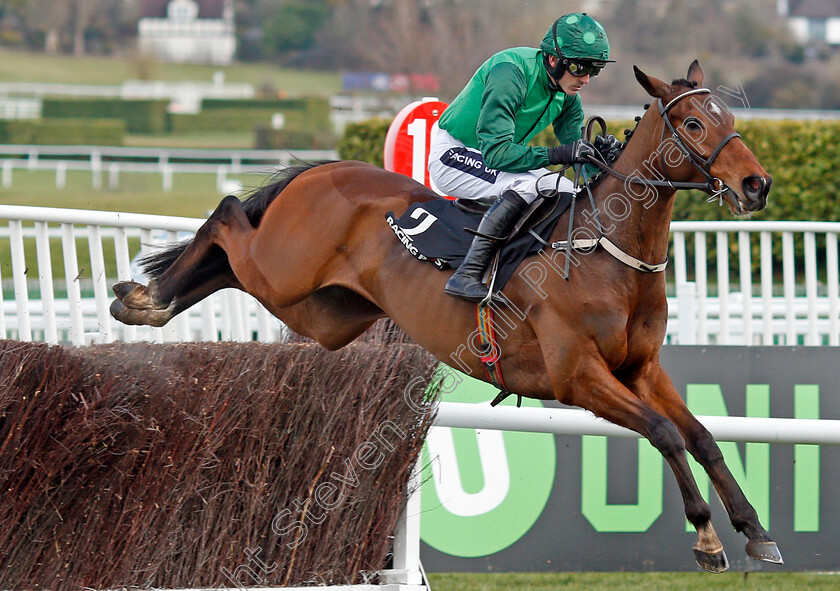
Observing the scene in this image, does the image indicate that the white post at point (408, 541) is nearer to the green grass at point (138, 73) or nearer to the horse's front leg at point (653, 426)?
the horse's front leg at point (653, 426)

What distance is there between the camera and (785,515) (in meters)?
5.38

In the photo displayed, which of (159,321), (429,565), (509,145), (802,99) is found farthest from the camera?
(802,99)

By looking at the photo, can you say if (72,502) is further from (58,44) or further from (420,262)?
(58,44)

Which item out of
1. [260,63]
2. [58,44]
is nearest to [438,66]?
[260,63]

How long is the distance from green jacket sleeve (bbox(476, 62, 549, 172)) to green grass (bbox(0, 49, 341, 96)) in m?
39.8

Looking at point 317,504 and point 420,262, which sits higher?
point 420,262

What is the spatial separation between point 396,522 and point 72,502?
4.17ft

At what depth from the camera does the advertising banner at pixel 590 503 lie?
527cm

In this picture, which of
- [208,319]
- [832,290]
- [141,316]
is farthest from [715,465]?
[832,290]

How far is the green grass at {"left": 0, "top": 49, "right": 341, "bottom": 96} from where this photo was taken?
1793 inches

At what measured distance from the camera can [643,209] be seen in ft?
12.4

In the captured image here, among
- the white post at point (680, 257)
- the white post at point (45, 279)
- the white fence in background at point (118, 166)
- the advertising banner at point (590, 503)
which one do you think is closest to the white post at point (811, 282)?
the white post at point (680, 257)

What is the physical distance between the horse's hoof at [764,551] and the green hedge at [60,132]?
1263 inches

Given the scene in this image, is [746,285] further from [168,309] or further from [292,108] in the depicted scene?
[292,108]
